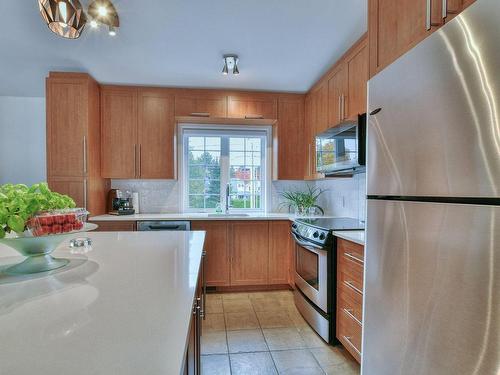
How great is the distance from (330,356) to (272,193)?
7.07 ft

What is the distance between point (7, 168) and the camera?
152 inches

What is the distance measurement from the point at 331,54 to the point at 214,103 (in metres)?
1.47

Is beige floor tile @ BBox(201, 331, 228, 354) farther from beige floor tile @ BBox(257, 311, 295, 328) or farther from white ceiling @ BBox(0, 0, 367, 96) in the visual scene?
white ceiling @ BBox(0, 0, 367, 96)

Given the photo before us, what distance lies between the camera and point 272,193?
381 cm

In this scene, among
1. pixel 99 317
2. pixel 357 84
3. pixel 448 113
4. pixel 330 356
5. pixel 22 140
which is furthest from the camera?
pixel 22 140

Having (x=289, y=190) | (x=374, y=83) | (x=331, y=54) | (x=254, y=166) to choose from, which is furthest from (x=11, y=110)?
(x=374, y=83)

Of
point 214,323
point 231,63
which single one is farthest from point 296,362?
point 231,63

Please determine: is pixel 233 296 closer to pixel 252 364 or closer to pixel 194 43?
pixel 252 364

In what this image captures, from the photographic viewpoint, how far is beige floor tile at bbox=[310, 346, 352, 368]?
6.34 feet

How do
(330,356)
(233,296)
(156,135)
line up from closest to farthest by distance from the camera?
(330,356)
(233,296)
(156,135)

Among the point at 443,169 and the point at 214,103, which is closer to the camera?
the point at 443,169

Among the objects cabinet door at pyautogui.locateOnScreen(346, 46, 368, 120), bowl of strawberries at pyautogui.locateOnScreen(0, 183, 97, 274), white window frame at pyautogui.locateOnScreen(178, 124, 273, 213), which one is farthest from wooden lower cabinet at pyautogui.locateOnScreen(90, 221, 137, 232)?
cabinet door at pyautogui.locateOnScreen(346, 46, 368, 120)

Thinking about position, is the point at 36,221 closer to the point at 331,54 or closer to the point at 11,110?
the point at 331,54

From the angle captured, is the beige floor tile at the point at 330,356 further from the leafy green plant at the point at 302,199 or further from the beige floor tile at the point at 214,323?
the leafy green plant at the point at 302,199
